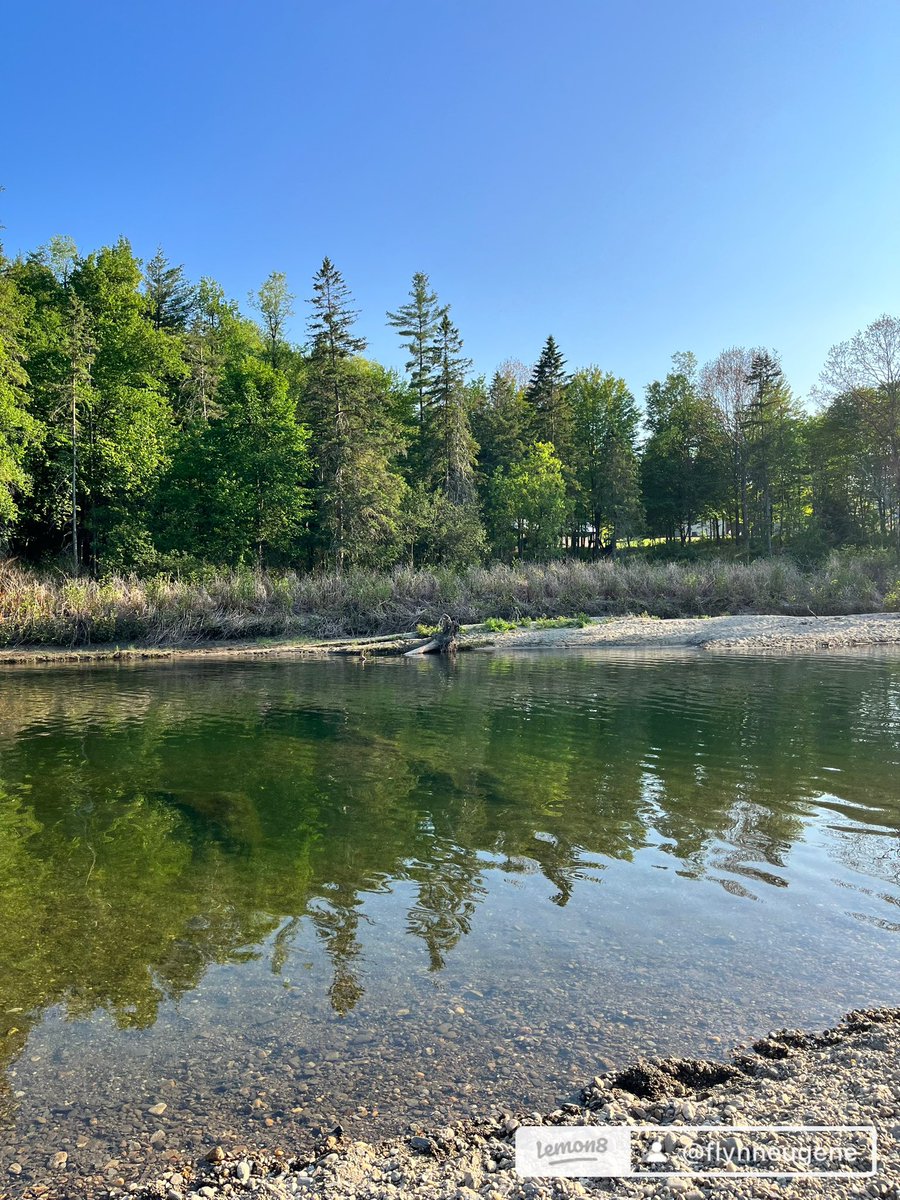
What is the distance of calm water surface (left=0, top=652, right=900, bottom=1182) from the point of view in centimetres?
356

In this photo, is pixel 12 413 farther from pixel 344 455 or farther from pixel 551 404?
pixel 551 404

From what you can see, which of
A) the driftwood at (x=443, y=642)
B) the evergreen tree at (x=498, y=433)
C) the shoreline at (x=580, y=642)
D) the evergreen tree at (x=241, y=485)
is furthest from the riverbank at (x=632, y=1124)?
the evergreen tree at (x=498, y=433)

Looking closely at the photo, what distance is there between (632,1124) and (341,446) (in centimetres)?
3798

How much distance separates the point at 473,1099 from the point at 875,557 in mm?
42813

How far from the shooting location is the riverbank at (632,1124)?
2572 millimetres

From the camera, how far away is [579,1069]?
3.57 meters

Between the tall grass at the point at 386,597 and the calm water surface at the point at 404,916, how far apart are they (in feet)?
55.3

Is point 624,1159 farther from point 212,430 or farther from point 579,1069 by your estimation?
point 212,430

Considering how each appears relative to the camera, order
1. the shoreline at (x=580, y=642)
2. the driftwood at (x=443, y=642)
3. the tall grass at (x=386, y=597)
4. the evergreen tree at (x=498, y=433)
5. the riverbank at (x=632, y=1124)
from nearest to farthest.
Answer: the riverbank at (x=632, y=1124)
the shoreline at (x=580, y=642)
the driftwood at (x=443, y=642)
the tall grass at (x=386, y=597)
the evergreen tree at (x=498, y=433)

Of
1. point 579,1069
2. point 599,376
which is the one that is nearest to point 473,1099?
point 579,1069

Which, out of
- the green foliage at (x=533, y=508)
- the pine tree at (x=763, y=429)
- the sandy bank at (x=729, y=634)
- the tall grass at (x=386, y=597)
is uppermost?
the pine tree at (x=763, y=429)

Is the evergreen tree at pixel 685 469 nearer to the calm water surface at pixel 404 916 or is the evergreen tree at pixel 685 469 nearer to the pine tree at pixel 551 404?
the pine tree at pixel 551 404

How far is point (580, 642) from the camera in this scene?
91.5 feet

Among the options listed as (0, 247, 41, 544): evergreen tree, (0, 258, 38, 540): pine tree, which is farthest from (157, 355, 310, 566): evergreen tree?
(0, 258, 38, 540): pine tree
